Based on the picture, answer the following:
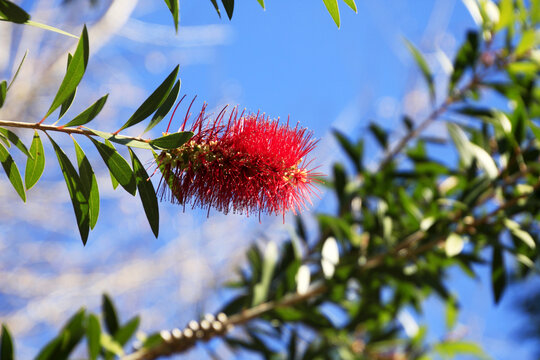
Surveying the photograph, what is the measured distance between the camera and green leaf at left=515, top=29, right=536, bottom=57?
1.95m

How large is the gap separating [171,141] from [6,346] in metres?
0.75

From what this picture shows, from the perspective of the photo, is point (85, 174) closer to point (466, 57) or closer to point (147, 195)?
point (147, 195)

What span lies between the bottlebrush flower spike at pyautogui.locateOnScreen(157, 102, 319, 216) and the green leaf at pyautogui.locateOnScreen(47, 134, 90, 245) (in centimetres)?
13

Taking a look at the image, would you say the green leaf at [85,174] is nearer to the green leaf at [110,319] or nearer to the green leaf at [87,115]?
the green leaf at [87,115]

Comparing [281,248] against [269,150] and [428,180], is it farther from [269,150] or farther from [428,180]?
[269,150]

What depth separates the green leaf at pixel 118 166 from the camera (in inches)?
32.2

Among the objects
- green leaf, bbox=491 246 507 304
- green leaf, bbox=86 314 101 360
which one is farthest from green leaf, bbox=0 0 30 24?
green leaf, bbox=491 246 507 304

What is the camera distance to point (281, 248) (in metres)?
1.99

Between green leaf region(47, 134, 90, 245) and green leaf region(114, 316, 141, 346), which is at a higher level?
green leaf region(47, 134, 90, 245)

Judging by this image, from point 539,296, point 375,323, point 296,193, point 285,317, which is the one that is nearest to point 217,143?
point 296,193

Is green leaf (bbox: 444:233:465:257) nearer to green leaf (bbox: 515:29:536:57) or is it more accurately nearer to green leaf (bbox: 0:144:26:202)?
green leaf (bbox: 515:29:536:57)

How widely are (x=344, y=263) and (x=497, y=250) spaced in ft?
1.62

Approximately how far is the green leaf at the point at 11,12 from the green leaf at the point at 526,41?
1.82 metres

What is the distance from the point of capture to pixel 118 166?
32.3 inches
